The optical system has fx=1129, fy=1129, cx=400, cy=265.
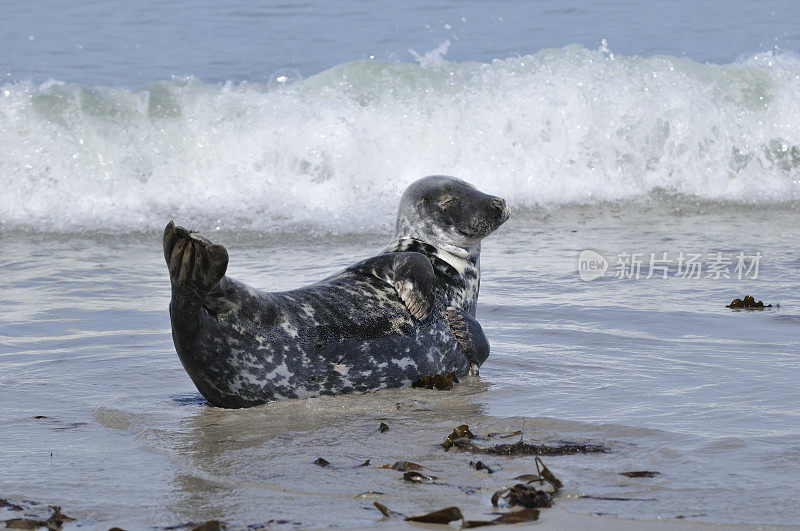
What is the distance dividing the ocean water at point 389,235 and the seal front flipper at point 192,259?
608 millimetres

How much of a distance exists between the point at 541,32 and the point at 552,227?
11.2m

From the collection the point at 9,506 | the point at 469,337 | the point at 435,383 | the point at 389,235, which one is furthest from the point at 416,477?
the point at 389,235

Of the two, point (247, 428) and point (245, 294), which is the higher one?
point (245, 294)

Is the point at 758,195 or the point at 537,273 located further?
the point at 758,195

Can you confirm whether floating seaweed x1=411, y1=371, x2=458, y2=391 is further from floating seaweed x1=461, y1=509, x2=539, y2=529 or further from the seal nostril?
floating seaweed x1=461, y1=509, x2=539, y2=529

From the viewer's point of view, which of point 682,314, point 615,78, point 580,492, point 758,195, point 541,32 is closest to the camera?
point 580,492

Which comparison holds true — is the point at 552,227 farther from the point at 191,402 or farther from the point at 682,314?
the point at 191,402

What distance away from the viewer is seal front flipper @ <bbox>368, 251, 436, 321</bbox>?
4910mm

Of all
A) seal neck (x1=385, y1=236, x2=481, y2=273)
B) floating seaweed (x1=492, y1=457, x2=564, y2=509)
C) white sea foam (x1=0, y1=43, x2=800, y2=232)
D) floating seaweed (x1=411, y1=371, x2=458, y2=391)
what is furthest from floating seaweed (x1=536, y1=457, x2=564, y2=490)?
white sea foam (x1=0, y1=43, x2=800, y2=232)

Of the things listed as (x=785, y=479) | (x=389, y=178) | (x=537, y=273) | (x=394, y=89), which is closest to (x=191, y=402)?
(x=785, y=479)

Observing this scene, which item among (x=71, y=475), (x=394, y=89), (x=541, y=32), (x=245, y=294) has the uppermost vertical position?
(x=541, y=32)

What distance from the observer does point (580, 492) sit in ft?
11.1

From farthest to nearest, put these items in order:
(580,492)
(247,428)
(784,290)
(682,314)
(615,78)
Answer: (615,78) → (784,290) → (682,314) → (247,428) → (580,492)

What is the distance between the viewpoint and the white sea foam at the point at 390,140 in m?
11.6
